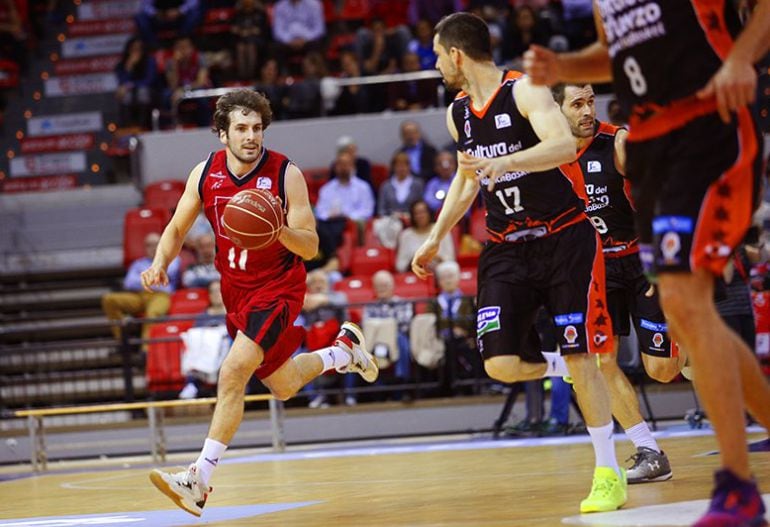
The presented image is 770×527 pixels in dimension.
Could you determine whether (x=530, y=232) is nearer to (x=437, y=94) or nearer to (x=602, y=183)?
(x=602, y=183)

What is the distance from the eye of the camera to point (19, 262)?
53.9 ft

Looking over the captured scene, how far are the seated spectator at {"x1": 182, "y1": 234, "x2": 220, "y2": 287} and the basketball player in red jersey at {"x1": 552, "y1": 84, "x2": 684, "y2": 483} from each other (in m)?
7.52

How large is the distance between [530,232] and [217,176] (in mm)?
1759

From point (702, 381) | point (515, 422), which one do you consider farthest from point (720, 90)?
point (515, 422)

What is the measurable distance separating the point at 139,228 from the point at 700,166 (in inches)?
466

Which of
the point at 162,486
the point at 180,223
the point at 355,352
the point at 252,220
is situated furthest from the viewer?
the point at 355,352

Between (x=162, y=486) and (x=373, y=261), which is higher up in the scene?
(x=373, y=261)

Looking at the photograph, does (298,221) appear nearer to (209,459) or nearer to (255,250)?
(255,250)

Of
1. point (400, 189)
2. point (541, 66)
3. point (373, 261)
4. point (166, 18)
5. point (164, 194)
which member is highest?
point (166, 18)

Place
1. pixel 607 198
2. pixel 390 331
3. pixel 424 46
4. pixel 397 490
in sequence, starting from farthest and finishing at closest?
pixel 424 46 → pixel 390 331 → pixel 607 198 → pixel 397 490

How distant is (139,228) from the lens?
1492cm

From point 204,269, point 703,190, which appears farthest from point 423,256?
point 204,269

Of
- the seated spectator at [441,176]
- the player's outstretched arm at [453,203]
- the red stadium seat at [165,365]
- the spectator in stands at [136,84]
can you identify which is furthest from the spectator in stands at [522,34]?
the player's outstretched arm at [453,203]

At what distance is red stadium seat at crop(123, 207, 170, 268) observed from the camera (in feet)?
48.8
